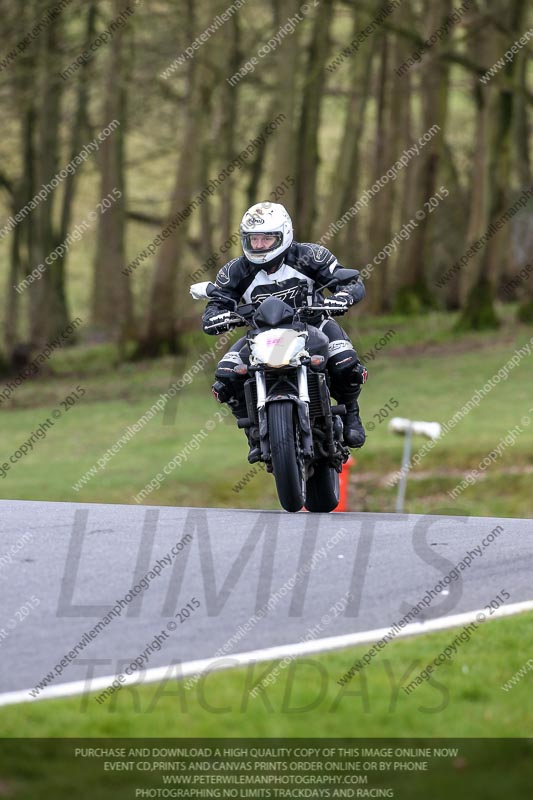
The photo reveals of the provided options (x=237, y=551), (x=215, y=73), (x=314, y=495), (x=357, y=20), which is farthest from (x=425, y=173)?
(x=237, y=551)

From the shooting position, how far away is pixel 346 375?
11570 millimetres

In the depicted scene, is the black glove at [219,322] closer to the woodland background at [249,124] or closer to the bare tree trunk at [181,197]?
the woodland background at [249,124]

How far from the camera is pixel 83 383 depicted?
3762cm

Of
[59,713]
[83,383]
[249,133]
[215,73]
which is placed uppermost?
[59,713]

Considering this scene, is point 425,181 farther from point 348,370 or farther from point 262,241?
point 262,241

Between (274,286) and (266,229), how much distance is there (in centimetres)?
52

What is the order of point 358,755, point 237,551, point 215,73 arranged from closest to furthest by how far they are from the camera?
point 358,755 → point 237,551 → point 215,73

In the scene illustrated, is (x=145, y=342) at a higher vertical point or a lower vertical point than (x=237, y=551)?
lower

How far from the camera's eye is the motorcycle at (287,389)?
10672mm

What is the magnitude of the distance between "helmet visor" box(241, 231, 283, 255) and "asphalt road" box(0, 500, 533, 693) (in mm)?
2041

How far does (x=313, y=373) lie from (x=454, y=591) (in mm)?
3210

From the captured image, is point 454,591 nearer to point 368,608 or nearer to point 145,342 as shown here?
point 368,608

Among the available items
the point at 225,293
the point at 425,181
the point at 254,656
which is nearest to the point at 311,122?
the point at 425,181

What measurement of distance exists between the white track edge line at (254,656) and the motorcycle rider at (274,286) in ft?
12.3
